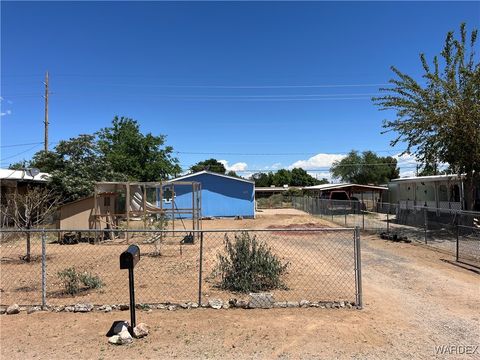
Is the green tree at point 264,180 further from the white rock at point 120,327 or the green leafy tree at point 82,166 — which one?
the white rock at point 120,327

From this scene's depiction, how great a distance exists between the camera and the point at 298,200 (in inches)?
1822

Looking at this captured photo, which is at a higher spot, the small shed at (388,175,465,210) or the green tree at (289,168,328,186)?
the green tree at (289,168,328,186)

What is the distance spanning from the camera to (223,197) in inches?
1316

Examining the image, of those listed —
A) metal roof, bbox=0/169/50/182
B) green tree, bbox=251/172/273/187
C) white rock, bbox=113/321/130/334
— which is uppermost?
green tree, bbox=251/172/273/187

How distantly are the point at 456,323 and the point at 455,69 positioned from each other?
15618 millimetres

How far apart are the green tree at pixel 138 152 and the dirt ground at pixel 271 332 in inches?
1346

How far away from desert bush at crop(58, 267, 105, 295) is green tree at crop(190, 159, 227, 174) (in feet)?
270

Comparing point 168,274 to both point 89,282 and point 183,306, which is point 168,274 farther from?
point 183,306

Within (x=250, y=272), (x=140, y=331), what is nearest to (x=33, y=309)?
(x=140, y=331)

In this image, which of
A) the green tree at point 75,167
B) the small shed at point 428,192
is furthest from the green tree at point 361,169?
the green tree at point 75,167

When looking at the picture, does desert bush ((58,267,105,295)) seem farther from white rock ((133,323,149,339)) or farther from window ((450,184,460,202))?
window ((450,184,460,202))

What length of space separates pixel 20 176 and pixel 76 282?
1637 cm

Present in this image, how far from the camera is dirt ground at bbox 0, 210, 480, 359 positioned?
4.44 m

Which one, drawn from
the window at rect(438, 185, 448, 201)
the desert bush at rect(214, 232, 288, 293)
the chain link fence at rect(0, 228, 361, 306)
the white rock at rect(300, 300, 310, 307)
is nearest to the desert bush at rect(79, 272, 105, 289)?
the chain link fence at rect(0, 228, 361, 306)
